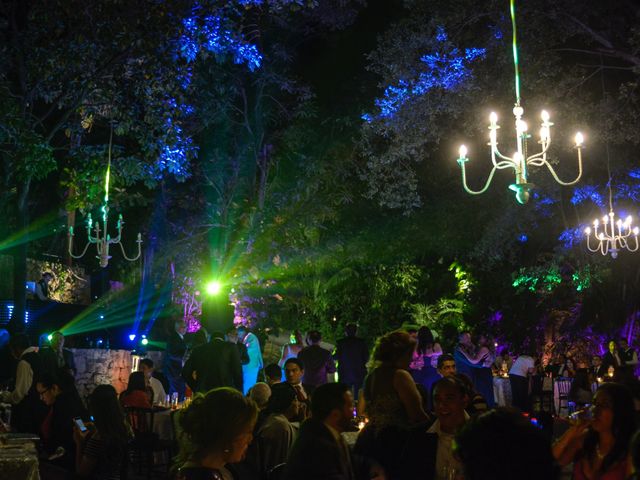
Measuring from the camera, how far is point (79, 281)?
73.3 feet

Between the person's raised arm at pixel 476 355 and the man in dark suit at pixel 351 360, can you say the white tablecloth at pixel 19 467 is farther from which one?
the person's raised arm at pixel 476 355

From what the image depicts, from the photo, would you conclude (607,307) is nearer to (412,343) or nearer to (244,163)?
(244,163)

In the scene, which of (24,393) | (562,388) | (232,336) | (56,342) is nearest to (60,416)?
(24,393)

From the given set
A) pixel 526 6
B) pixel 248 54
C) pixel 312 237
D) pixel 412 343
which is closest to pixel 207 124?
pixel 312 237

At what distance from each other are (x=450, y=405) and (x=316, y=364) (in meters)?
6.87

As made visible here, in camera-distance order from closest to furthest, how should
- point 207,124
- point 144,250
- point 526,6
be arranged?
point 526,6 → point 207,124 → point 144,250

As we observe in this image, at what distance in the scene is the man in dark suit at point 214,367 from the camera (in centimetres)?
925

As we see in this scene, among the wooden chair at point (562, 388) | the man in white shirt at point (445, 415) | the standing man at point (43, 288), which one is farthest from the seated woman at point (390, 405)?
the standing man at point (43, 288)

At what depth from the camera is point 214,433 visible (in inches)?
146

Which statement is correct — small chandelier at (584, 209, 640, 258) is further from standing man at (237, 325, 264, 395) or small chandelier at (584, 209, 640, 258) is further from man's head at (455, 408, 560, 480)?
man's head at (455, 408, 560, 480)

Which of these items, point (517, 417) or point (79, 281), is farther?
point (79, 281)

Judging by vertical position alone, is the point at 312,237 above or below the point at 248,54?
below

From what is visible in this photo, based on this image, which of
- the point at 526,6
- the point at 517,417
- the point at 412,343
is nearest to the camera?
→ the point at 517,417

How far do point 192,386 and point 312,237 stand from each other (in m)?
13.8
